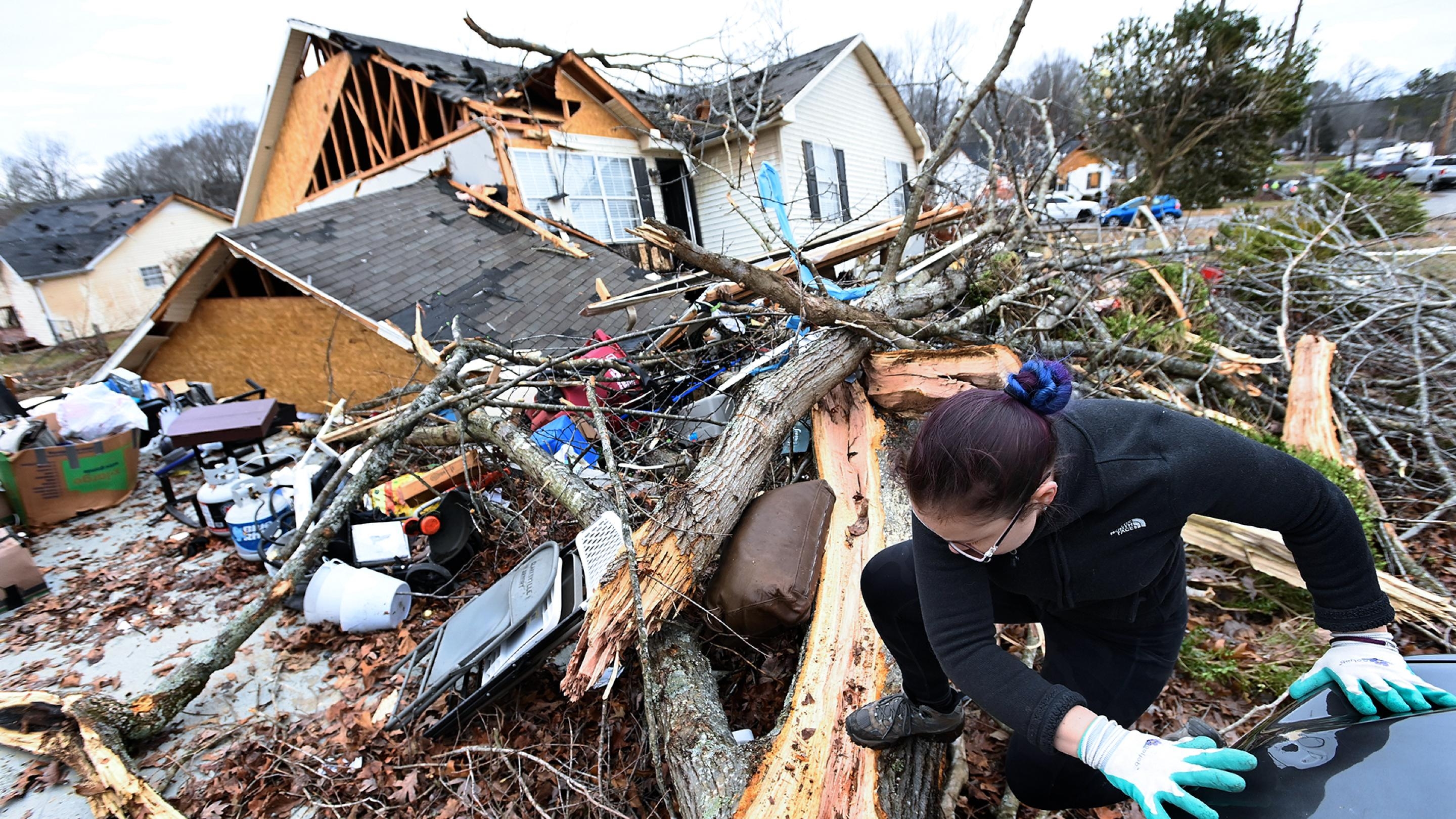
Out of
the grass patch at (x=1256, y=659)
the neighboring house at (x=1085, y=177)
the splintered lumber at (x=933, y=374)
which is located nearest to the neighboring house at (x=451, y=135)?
the splintered lumber at (x=933, y=374)

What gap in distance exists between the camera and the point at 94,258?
60.7 ft

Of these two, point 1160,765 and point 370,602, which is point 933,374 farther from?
point 370,602

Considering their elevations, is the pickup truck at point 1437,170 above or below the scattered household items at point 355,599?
above

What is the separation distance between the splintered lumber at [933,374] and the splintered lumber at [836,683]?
19.6 inches

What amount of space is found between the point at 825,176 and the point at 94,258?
2305 cm

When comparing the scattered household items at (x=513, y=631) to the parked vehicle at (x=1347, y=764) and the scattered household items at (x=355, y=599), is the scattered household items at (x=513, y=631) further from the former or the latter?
the parked vehicle at (x=1347, y=764)

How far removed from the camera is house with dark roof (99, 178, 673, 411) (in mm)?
6613

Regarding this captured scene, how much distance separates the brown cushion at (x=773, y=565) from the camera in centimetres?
238

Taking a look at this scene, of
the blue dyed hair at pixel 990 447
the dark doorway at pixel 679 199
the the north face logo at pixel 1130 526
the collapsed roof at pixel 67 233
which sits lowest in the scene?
the the north face logo at pixel 1130 526

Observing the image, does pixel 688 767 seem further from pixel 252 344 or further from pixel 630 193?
pixel 630 193

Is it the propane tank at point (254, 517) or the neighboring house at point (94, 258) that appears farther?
the neighboring house at point (94, 258)

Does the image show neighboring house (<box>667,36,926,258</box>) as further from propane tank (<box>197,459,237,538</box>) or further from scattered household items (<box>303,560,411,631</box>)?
scattered household items (<box>303,560,411,631</box>)

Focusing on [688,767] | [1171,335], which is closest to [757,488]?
[688,767]

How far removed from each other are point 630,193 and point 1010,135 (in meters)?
6.85
